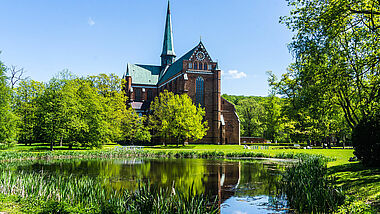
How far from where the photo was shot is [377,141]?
42.3 ft

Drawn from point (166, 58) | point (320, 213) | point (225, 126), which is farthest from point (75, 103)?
point (166, 58)

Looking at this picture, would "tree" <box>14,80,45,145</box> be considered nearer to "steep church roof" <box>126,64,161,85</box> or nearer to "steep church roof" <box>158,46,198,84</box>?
"steep church roof" <box>158,46,198,84</box>

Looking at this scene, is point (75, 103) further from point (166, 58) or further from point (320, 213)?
point (166, 58)

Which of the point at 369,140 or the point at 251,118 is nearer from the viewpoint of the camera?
the point at 369,140

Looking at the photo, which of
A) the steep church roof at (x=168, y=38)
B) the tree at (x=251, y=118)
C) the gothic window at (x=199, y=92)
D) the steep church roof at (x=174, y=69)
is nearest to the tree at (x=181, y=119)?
the gothic window at (x=199, y=92)

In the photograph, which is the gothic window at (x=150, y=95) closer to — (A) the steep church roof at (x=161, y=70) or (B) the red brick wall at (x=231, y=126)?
(A) the steep church roof at (x=161, y=70)

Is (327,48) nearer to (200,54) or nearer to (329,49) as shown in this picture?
(329,49)

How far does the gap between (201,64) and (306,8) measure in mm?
42106

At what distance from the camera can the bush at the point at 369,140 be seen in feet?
42.8

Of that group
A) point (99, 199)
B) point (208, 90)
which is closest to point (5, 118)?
point (99, 199)

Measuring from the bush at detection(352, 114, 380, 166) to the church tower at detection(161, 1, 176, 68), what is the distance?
199 ft

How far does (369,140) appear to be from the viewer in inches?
524

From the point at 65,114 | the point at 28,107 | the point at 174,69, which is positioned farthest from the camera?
the point at 174,69

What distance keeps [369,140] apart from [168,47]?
203 feet
